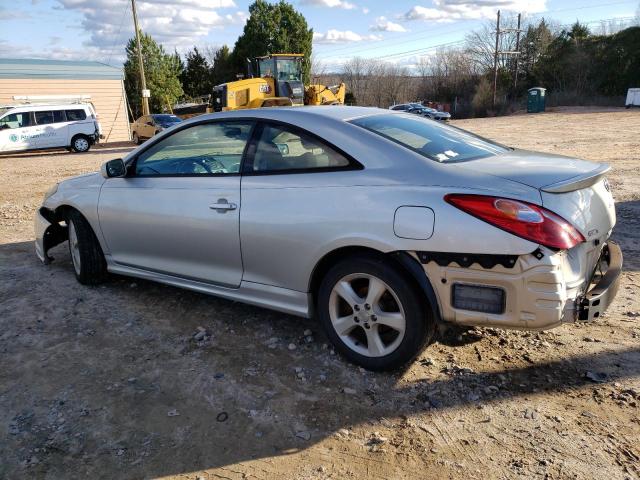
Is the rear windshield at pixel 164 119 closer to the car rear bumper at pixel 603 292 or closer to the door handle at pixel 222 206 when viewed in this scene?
the door handle at pixel 222 206

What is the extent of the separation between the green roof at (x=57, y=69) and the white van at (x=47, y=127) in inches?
327

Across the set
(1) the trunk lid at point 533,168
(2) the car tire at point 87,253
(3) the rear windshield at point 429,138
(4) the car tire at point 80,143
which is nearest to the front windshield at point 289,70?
(4) the car tire at point 80,143

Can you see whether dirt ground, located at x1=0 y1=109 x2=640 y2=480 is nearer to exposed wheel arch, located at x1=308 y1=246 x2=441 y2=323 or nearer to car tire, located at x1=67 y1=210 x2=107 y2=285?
car tire, located at x1=67 y1=210 x2=107 y2=285

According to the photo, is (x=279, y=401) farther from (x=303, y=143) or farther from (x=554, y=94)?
(x=554, y=94)

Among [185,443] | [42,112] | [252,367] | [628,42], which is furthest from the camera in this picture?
[628,42]

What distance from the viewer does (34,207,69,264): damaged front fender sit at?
5.24m

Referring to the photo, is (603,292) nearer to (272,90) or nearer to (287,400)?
(287,400)

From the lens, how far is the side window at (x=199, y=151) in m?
3.78

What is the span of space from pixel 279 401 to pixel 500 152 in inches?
87.0

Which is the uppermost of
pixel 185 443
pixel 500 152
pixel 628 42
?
pixel 628 42

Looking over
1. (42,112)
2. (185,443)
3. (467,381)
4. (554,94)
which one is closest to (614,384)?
(467,381)

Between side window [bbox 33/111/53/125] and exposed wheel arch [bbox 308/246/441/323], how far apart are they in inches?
867

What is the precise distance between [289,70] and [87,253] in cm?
2079

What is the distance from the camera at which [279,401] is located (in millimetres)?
3004
